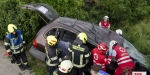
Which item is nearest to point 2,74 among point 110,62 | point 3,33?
point 3,33

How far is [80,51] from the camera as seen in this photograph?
4547 mm

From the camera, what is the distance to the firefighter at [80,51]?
4.53 metres

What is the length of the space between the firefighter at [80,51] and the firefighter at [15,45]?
1.54 meters

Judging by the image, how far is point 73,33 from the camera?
518 cm

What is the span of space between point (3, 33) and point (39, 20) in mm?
1379

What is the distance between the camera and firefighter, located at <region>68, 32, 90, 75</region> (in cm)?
453

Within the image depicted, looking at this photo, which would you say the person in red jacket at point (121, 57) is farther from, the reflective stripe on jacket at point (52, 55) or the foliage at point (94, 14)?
the foliage at point (94, 14)

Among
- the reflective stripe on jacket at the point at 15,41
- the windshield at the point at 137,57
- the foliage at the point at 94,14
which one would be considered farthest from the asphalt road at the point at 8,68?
the windshield at the point at 137,57

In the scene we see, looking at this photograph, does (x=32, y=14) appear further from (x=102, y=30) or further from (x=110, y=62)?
(x=110, y=62)

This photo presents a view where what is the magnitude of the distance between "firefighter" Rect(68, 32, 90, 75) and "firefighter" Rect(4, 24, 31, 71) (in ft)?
5.06

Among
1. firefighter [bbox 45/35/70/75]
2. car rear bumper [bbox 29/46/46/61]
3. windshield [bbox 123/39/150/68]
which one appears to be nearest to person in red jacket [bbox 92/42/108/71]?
firefighter [bbox 45/35/70/75]

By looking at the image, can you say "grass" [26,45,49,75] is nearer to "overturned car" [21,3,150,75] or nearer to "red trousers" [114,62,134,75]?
"overturned car" [21,3,150,75]

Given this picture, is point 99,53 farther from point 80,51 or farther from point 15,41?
point 15,41

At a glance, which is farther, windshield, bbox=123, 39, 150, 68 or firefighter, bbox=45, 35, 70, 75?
windshield, bbox=123, 39, 150, 68
